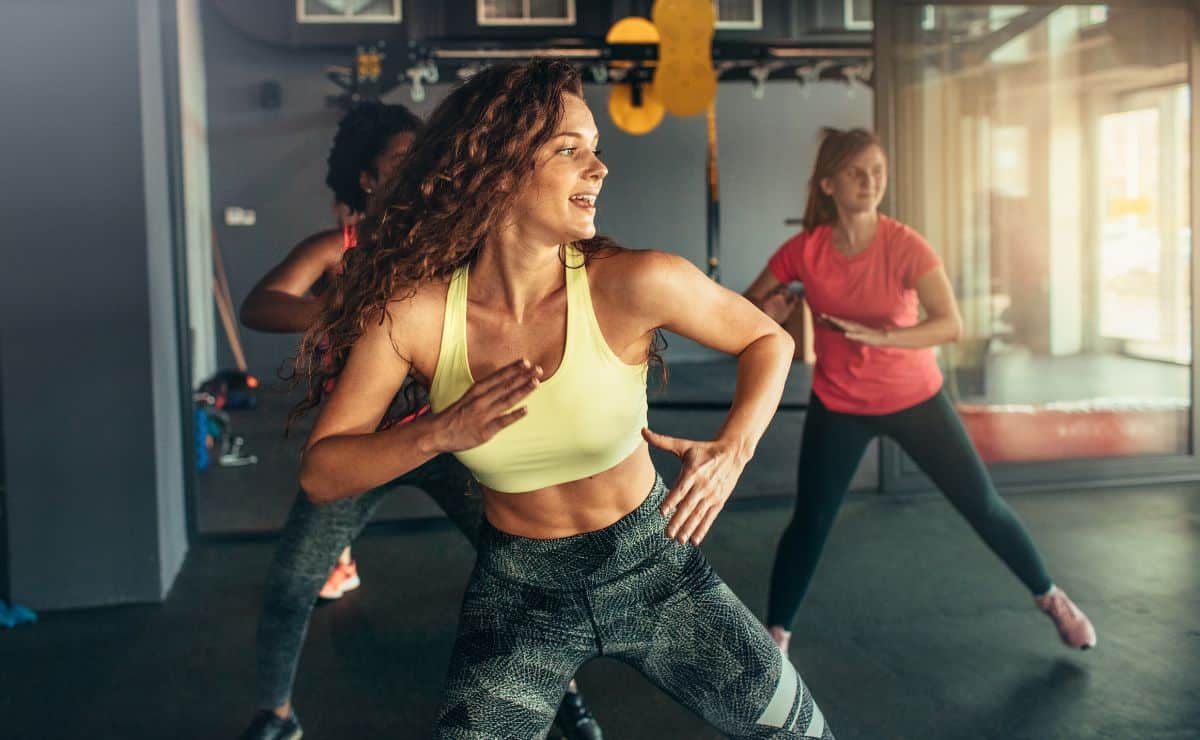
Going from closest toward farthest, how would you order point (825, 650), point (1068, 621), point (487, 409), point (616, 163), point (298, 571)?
point (487, 409) → point (298, 571) → point (1068, 621) → point (825, 650) → point (616, 163)

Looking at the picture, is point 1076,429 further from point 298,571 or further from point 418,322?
point 418,322

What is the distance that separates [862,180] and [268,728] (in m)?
1.96

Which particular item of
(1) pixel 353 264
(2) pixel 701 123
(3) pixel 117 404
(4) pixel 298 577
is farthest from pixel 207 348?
(1) pixel 353 264

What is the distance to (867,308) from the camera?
3.04 metres

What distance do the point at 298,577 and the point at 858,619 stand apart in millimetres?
1755

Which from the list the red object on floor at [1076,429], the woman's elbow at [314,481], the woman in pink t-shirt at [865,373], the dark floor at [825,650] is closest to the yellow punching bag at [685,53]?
the red object on floor at [1076,429]

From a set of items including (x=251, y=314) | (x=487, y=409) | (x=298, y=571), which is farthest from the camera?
(x=251, y=314)

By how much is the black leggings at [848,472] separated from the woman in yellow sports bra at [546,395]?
1384 mm

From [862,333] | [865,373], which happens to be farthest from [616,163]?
[862,333]

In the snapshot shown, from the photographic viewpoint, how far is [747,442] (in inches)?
60.6

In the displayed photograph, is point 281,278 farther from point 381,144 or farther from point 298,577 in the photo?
point 298,577

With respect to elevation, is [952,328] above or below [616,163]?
below

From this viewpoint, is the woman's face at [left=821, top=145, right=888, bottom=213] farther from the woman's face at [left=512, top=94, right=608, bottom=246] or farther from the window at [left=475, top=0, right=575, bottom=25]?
the window at [left=475, top=0, right=575, bottom=25]

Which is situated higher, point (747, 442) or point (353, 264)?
point (353, 264)
